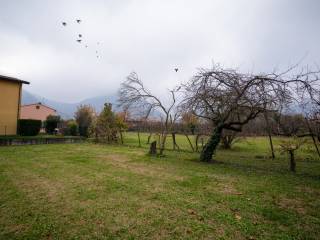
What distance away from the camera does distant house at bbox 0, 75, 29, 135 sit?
18062mm

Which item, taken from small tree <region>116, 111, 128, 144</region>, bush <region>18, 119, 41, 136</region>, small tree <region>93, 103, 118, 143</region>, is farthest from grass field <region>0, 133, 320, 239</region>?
small tree <region>116, 111, 128, 144</region>

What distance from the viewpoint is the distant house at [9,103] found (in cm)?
1806

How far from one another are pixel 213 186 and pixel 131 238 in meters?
3.63

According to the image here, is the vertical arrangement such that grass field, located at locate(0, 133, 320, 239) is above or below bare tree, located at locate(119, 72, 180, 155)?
below

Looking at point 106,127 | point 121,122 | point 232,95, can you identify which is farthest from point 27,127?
point 232,95

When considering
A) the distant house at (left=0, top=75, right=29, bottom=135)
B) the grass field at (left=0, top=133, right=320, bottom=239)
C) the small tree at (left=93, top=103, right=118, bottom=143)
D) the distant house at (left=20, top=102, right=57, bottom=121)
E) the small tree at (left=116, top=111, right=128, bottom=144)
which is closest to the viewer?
the grass field at (left=0, top=133, right=320, bottom=239)

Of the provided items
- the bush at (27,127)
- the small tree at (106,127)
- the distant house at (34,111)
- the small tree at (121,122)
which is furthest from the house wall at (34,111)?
the small tree at (121,122)

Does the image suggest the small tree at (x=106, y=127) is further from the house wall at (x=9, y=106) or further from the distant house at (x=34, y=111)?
the distant house at (x=34, y=111)

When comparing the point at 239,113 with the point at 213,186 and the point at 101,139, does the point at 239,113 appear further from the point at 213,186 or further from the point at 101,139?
the point at 101,139

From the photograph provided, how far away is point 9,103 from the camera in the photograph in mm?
18547

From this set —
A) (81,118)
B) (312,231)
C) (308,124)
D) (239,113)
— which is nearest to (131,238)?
(312,231)

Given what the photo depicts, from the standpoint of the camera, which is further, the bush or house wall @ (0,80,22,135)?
the bush

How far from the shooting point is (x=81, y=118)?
120 ft

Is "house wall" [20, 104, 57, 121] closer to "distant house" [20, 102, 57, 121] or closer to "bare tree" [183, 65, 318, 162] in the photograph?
"distant house" [20, 102, 57, 121]
